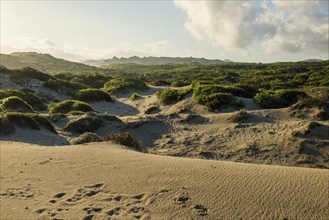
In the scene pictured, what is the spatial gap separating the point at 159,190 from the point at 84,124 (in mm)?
12701

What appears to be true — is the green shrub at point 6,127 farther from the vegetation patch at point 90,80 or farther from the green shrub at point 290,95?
the vegetation patch at point 90,80

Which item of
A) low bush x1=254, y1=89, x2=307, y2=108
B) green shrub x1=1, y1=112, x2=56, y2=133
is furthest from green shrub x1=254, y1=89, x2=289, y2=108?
green shrub x1=1, y1=112, x2=56, y2=133

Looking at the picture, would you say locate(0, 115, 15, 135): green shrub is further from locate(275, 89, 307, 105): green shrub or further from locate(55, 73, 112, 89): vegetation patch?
locate(55, 73, 112, 89): vegetation patch

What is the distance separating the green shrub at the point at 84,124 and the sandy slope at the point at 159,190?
29.8ft

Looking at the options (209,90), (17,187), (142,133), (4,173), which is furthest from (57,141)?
A: (209,90)

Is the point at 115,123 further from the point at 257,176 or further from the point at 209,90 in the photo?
the point at 257,176

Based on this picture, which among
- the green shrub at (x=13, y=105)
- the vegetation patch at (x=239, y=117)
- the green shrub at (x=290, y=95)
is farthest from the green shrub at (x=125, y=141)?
the green shrub at (x=290, y=95)

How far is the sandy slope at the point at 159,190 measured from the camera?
5.47m

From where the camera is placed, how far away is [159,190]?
639cm

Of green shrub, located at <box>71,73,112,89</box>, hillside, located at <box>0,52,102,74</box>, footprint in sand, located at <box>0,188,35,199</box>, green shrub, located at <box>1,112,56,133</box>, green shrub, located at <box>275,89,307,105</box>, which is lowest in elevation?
footprint in sand, located at <box>0,188,35,199</box>

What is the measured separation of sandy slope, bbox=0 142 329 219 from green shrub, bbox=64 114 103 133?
908cm

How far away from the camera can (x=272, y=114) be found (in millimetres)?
16859

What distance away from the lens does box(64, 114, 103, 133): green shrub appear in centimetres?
1783

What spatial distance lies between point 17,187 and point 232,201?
4423 mm
